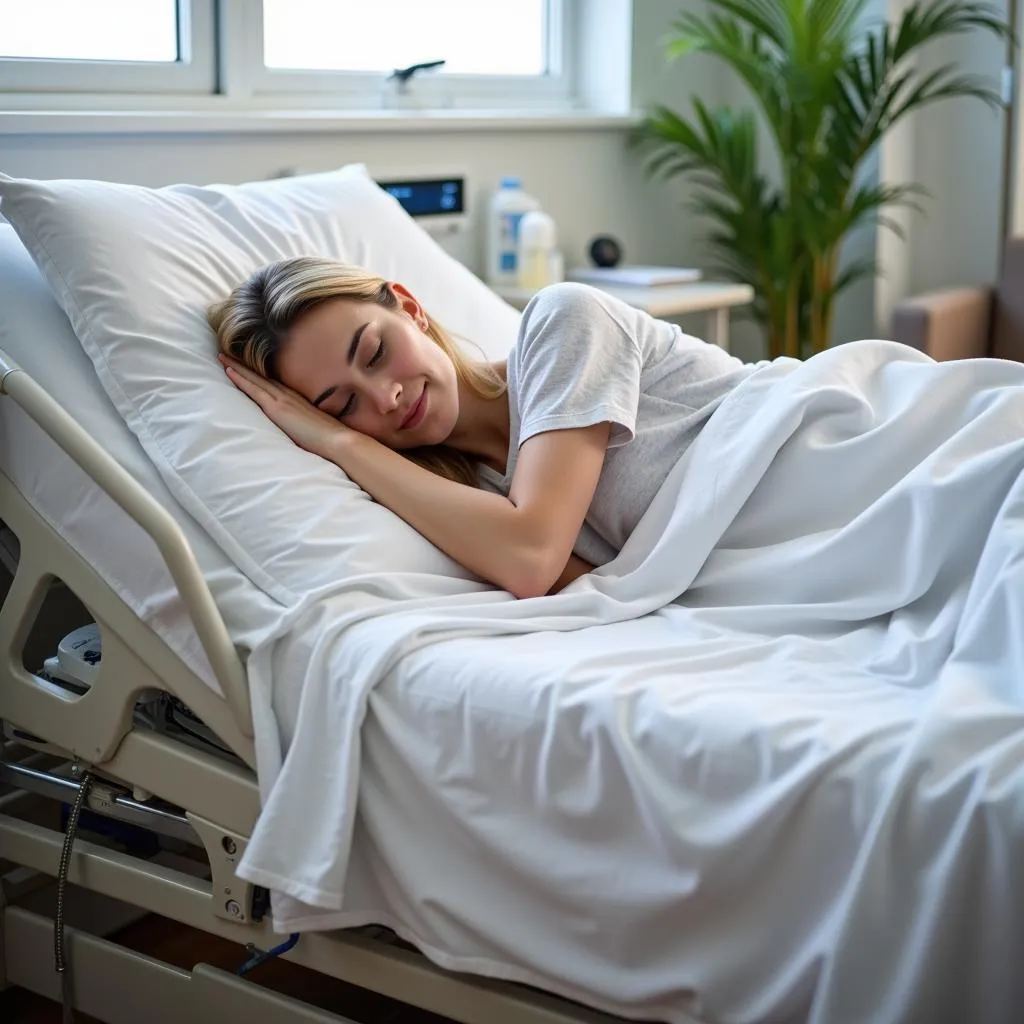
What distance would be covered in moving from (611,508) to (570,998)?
1.99 ft

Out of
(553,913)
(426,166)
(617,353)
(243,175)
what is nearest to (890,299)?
(426,166)

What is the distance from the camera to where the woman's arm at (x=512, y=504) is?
1.52 m

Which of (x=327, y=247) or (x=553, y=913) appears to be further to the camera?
(x=327, y=247)

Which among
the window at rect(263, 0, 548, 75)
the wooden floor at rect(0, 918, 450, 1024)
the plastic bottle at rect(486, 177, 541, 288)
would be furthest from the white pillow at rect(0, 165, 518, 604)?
the plastic bottle at rect(486, 177, 541, 288)

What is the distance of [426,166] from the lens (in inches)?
111

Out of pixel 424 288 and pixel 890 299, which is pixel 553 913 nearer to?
pixel 424 288

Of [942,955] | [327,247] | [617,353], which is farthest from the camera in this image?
[327,247]

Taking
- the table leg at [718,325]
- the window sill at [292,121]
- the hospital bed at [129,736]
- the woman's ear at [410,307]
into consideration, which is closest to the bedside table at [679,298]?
the table leg at [718,325]

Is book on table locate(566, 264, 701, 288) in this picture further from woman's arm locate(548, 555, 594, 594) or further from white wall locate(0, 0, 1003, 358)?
woman's arm locate(548, 555, 594, 594)

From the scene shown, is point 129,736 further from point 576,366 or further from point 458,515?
point 576,366

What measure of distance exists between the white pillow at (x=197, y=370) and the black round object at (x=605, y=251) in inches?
50.9

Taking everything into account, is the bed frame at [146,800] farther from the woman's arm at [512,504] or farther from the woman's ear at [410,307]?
the woman's ear at [410,307]

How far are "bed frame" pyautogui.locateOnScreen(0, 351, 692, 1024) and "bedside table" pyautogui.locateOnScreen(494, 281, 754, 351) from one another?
1.44 metres

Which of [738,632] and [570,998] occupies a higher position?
[738,632]
